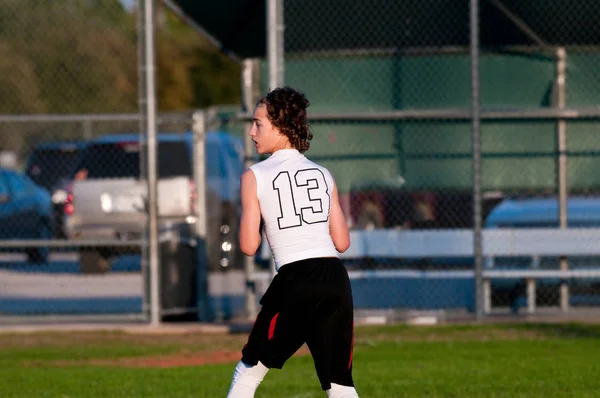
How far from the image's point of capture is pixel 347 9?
13914 millimetres

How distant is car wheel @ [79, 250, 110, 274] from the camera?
15188 millimetres

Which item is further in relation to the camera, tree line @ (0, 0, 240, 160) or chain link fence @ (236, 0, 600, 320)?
tree line @ (0, 0, 240, 160)

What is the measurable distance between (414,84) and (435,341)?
444 cm

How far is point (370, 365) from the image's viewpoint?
9.77 metres

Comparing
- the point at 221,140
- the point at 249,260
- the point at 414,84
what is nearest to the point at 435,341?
the point at 249,260

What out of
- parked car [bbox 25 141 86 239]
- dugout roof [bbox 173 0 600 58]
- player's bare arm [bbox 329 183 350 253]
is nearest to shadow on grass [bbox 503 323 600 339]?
dugout roof [bbox 173 0 600 58]

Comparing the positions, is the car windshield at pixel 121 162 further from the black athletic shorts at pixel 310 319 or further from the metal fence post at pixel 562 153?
the black athletic shorts at pixel 310 319

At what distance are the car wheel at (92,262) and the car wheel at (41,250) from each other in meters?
0.68

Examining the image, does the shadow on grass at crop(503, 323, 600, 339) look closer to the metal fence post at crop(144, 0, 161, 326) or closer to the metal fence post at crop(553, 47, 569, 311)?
the metal fence post at crop(553, 47, 569, 311)

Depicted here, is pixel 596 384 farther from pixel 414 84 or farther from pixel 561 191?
pixel 414 84

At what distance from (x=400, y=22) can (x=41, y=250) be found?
629 cm

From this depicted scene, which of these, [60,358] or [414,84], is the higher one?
[414,84]

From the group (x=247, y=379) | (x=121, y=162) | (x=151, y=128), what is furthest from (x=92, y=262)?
(x=247, y=379)

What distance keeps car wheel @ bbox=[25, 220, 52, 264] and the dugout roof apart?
3.91m
